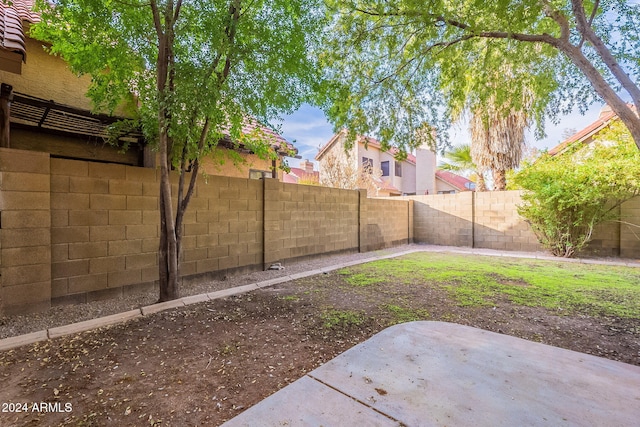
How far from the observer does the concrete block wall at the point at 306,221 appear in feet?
20.5

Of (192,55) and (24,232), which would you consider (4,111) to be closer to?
(24,232)

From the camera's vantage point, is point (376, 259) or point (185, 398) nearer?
point (185, 398)

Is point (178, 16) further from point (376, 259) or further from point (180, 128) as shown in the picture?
point (376, 259)

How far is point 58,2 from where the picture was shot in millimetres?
3438

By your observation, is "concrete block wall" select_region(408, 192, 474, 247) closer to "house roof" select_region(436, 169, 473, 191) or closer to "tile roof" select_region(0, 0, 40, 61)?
"house roof" select_region(436, 169, 473, 191)

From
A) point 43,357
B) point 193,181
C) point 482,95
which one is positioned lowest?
point 43,357

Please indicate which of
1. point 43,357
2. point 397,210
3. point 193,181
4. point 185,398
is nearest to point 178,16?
point 193,181

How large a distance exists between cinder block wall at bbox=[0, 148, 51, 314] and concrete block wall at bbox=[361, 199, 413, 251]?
287 inches

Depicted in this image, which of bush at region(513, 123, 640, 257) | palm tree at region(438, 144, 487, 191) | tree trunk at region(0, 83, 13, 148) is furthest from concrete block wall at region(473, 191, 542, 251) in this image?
tree trunk at region(0, 83, 13, 148)

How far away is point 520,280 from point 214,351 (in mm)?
5275

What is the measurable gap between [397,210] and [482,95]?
18.6 feet

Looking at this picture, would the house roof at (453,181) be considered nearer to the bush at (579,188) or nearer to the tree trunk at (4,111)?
the bush at (579,188)

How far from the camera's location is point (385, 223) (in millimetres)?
10109

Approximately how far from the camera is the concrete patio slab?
1.68m
